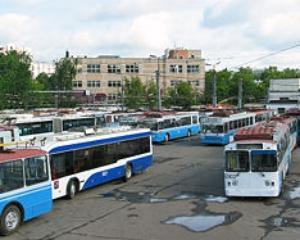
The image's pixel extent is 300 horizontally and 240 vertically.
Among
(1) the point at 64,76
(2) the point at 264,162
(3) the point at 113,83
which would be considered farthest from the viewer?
(3) the point at 113,83

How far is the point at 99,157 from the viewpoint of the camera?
77.5 feet

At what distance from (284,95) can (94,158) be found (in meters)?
45.7

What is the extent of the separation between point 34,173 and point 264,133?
9.53 meters

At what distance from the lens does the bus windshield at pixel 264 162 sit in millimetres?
20438

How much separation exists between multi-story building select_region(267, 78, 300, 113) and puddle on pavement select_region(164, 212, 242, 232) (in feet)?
149

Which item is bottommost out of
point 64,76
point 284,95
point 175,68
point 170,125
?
point 170,125

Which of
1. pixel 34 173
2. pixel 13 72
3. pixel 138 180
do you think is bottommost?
pixel 138 180

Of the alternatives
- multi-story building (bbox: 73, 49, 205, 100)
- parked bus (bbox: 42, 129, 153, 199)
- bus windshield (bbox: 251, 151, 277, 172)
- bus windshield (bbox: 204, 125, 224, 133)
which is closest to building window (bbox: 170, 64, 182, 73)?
multi-story building (bbox: 73, 49, 205, 100)

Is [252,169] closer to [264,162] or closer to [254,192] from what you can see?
[264,162]

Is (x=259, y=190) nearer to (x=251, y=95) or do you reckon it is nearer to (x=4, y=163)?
(x=4, y=163)

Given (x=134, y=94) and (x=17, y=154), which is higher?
(x=134, y=94)

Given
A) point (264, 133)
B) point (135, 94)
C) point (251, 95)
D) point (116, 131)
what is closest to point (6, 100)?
point (135, 94)

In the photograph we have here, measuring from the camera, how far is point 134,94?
98688mm

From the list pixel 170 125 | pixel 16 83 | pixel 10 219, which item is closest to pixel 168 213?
pixel 10 219
